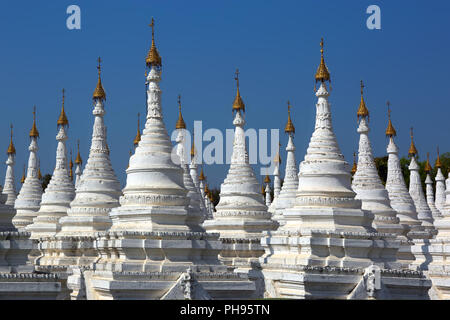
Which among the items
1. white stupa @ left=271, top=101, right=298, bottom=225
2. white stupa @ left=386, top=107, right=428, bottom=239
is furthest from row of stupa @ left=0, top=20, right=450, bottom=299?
white stupa @ left=386, top=107, right=428, bottom=239

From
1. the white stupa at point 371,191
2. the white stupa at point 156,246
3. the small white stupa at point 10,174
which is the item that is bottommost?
the white stupa at point 156,246

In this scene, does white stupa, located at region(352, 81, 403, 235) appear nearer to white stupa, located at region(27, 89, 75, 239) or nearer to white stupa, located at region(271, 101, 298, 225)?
white stupa, located at region(271, 101, 298, 225)

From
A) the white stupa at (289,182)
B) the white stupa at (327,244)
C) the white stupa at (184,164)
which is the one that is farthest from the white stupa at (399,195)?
the white stupa at (327,244)

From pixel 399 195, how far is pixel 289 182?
19.3 feet

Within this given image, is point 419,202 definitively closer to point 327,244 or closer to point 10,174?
point 327,244

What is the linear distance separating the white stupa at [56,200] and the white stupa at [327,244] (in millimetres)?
12510

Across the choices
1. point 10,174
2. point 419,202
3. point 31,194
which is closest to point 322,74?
point 419,202

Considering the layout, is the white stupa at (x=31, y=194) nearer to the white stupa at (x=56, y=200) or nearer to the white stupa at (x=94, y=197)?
the white stupa at (x=56, y=200)

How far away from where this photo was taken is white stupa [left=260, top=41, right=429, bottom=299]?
2436 centimetres

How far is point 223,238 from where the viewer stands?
3172 cm

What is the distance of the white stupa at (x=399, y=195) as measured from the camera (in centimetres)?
3766
